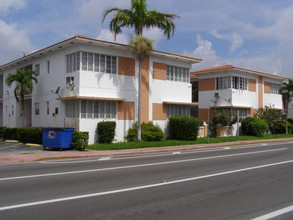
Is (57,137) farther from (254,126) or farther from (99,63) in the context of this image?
(254,126)

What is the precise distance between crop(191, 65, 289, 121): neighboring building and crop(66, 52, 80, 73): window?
14500mm

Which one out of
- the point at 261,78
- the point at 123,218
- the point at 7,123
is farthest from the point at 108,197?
the point at 261,78

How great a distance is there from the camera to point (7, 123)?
27688 mm

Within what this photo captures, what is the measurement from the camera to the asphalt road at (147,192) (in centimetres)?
592

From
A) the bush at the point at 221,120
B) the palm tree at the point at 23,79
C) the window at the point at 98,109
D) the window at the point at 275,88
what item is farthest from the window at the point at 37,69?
the window at the point at 275,88

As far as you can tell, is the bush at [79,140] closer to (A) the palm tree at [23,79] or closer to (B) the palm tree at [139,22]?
(B) the palm tree at [139,22]

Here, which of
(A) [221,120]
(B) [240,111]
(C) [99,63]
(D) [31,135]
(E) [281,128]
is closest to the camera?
(C) [99,63]

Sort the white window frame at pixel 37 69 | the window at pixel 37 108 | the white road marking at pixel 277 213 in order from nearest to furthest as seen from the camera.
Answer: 1. the white road marking at pixel 277 213
2. the window at pixel 37 108
3. the white window frame at pixel 37 69

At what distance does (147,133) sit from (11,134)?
417 inches

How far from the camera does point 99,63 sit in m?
19.7

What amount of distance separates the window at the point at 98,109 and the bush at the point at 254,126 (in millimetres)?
14813

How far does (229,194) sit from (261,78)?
28057mm

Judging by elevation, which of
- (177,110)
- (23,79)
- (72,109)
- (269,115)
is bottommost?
(269,115)

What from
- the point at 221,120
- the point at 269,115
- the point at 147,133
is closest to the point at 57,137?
the point at 147,133
